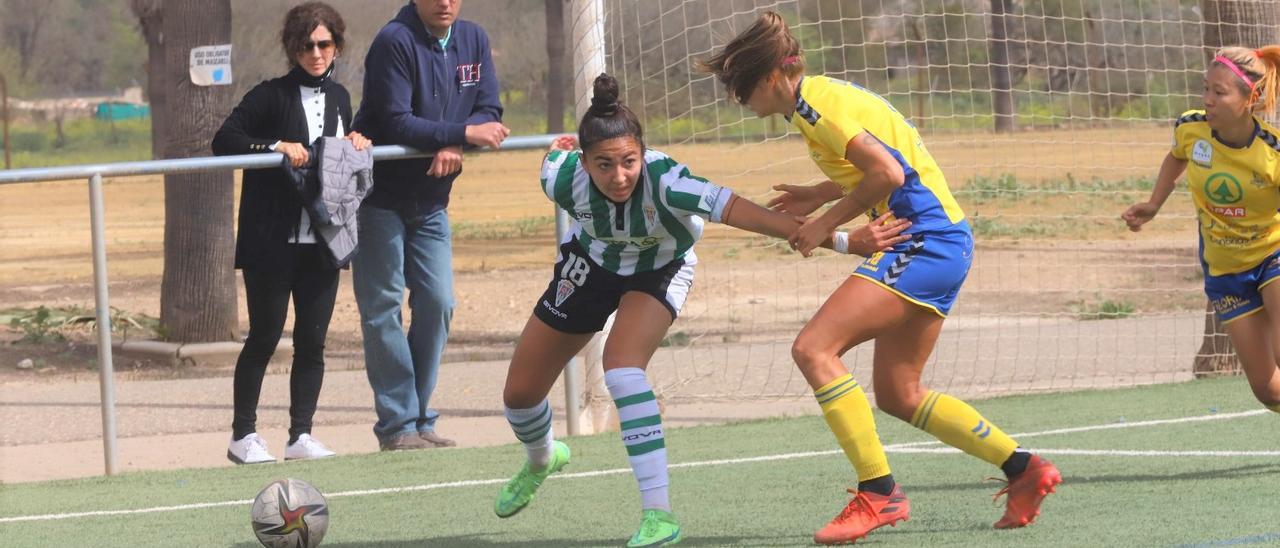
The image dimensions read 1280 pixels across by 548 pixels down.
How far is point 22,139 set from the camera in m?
40.2

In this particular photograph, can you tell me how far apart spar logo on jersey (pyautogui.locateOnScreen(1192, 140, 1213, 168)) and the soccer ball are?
371 centimetres

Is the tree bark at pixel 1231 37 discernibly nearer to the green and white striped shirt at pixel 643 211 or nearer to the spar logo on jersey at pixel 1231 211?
the spar logo on jersey at pixel 1231 211

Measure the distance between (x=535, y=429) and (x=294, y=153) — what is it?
2279 mm

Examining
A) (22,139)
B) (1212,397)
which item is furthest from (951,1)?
(22,139)

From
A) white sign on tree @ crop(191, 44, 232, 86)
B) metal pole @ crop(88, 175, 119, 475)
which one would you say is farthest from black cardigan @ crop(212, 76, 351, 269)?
white sign on tree @ crop(191, 44, 232, 86)

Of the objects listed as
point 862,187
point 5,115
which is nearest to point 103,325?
point 862,187

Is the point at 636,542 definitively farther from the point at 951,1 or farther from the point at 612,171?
the point at 951,1

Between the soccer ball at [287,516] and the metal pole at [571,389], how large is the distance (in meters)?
3.07

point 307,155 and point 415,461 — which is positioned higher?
point 307,155

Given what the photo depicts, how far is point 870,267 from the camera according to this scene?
549cm

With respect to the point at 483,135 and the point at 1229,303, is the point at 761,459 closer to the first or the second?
the point at 483,135

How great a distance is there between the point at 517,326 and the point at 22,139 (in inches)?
1152

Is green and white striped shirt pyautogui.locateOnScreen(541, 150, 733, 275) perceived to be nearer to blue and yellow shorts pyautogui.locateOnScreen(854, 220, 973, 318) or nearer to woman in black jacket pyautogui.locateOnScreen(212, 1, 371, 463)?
blue and yellow shorts pyautogui.locateOnScreen(854, 220, 973, 318)

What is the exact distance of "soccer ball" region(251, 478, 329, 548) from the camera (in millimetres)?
5613
